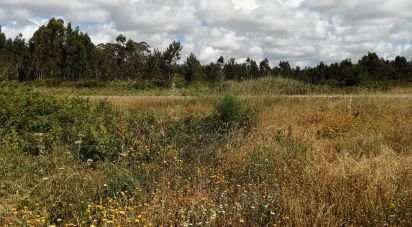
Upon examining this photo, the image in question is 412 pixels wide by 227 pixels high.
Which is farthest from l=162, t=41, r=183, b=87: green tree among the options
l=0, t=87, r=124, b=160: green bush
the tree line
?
l=0, t=87, r=124, b=160: green bush

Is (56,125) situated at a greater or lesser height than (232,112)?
lesser

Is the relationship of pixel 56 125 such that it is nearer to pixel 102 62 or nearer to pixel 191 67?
pixel 191 67

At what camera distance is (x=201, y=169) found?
18.7ft

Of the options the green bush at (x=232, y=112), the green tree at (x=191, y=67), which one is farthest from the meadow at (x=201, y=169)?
the green tree at (x=191, y=67)

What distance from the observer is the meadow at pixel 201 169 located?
4.02 meters

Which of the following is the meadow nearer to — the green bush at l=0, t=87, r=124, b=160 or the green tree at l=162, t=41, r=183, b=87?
the green bush at l=0, t=87, r=124, b=160

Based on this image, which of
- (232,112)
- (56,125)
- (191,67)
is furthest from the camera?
(191,67)

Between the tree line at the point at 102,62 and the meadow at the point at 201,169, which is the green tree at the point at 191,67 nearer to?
the tree line at the point at 102,62

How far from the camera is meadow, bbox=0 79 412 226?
4020mm

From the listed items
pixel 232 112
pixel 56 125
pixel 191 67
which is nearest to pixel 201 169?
pixel 232 112

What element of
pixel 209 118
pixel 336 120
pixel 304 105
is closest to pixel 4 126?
pixel 209 118

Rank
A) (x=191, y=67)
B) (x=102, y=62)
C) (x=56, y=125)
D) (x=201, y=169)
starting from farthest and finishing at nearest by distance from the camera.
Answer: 1. (x=102, y=62)
2. (x=191, y=67)
3. (x=56, y=125)
4. (x=201, y=169)

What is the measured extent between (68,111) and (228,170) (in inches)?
186

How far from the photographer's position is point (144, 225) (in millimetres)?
3619
